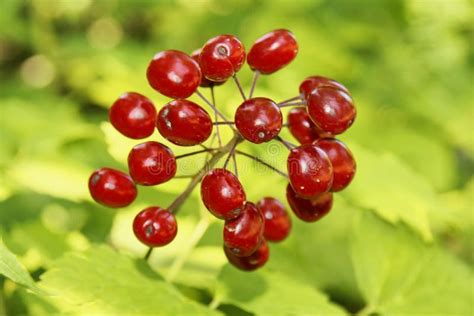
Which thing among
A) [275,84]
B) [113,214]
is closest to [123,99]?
[113,214]

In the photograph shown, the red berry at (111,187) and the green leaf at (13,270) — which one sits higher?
the red berry at (111,187)

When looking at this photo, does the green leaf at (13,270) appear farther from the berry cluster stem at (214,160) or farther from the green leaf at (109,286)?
the berry cluster stem at (214,160)

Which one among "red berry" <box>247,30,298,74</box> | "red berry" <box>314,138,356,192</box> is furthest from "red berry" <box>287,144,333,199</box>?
"red berry" <box>247,30,298,74</box>

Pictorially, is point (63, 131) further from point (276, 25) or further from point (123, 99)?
point (276, 25)

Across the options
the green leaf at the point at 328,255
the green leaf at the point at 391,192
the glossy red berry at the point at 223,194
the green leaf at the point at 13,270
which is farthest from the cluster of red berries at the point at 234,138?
the green leaf at the point at 328,255

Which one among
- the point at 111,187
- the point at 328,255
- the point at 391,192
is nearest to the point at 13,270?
the point at 111,187

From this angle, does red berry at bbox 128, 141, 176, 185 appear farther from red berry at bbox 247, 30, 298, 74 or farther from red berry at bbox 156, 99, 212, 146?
red berry at bbox 247, 30, 298, 74

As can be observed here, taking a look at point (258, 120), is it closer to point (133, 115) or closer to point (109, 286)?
point (133, 115)
